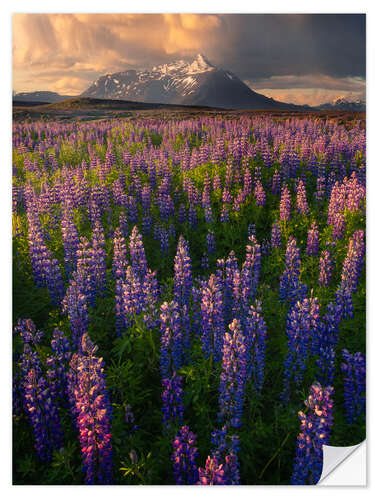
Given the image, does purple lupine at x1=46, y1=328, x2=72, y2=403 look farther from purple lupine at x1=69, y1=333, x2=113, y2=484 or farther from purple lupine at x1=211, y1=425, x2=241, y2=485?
purple lupine at x1=211, y1=425, x2=241, y2=485

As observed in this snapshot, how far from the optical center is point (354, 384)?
9.16 ft

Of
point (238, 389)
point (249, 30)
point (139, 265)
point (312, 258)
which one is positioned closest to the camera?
point (238, 389)

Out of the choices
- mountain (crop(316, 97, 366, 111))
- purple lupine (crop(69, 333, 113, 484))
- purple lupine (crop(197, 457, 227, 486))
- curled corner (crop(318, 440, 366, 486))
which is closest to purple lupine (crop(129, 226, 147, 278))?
purple lupine (crop(69, 333, 113, 484))

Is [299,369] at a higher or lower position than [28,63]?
lower

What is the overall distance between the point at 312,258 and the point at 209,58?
8.72ft

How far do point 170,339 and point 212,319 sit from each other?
350 millimetres

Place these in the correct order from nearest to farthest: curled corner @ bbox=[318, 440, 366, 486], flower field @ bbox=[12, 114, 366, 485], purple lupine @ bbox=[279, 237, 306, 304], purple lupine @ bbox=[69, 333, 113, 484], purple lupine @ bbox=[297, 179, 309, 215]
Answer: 1. purple lupine @ bbox=[69, 333, 113, 484]
2. flower field @ bbox=[12, 114, 366, 485]
3. curled corner @ bbox=[318, 440, 366, 486]
4. purple lupine @ bbox=[279, 237, 306, 304]
5. purple lupine @ bbox=[297, 179, 309, 215]

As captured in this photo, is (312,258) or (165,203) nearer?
(312,258)

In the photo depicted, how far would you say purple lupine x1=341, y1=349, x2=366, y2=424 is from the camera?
2.74m

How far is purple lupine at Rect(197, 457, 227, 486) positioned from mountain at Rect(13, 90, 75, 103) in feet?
13.1

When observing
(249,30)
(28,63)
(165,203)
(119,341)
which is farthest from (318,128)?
(119,341)

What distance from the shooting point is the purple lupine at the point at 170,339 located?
271 cm

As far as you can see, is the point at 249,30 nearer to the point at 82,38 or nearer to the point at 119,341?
the point at 82,38

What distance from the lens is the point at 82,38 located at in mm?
4188
